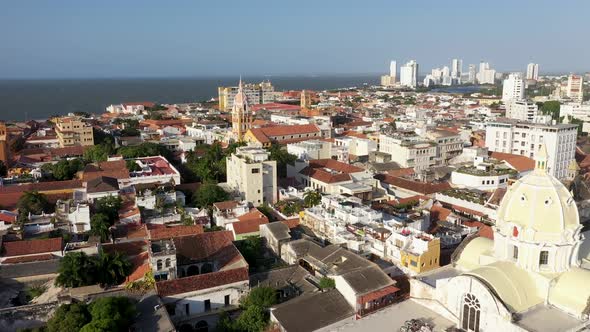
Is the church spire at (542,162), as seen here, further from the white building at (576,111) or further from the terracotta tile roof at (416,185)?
the white building at (576,111)

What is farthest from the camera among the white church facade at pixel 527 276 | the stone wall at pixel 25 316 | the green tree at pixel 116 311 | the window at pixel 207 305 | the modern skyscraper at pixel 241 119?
the modern skyscraper at pixel 241 119

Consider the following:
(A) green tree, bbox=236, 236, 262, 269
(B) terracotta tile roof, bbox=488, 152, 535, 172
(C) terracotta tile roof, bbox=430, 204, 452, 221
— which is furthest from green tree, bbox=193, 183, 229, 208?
(B) terracotta tile roof, bbox=488, 152, 535, 172

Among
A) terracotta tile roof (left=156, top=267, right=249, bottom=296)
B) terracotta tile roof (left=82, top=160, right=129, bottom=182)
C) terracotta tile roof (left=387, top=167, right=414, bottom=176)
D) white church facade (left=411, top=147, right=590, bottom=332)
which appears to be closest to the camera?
white church facade (left=411, top=147, right=590, bottom=332)

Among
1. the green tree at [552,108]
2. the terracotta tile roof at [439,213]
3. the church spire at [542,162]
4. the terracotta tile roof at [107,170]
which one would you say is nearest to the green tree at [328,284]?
the church spire at [542,162]

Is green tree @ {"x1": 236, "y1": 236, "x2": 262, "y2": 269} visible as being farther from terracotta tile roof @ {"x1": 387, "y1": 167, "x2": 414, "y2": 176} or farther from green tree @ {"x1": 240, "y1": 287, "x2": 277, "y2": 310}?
terracotta tile roof @ {"x1": 387, "y1": 167, "x2": 414, "y2": 176}

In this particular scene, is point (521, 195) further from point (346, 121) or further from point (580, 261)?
point (346, 121)

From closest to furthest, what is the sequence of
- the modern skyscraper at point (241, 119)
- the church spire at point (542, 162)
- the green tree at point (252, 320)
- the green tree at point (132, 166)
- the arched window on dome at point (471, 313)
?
1. the arched window on dome at point (471, 313)
2. the church spire at point (542, 162)
3. the green tree at point (252, 320)
4. the green tree at point (132, 166)
5. the modern skyscraper at point (241, 119)
